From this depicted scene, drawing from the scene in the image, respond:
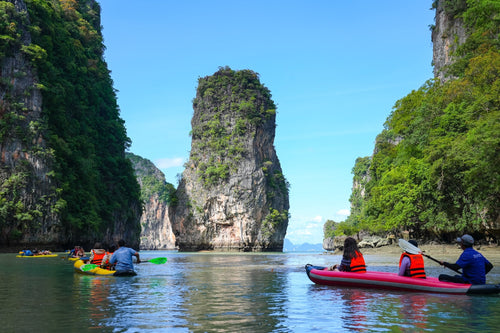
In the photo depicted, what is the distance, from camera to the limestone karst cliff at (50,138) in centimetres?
4234

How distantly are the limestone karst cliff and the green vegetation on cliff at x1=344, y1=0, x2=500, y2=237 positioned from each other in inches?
1248

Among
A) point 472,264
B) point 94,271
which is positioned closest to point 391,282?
point 472,264

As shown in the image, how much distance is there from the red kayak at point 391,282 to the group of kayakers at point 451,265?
0.21 metres

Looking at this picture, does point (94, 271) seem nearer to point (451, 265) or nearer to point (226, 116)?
point (451, 265)

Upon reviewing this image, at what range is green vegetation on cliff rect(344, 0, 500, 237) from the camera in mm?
23766

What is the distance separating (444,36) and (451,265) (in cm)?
3767

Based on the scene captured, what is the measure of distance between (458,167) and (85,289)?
916 inches

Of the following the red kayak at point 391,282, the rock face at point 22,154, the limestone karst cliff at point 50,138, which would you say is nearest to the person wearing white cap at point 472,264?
the red kayak at point 391,282

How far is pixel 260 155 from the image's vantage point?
8025 centimetres

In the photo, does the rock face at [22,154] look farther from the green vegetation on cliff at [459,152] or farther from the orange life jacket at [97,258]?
the green vegetation on cliff at [459,152]

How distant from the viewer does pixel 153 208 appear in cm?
16188

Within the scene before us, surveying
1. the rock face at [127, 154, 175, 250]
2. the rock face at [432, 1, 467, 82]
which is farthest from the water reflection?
the rock face at [127, 154, 175, 250]

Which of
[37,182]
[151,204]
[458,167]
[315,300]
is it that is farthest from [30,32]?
[151,204]

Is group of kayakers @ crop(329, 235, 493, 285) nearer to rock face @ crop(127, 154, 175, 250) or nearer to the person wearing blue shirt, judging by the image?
the person wearing blue shirt
